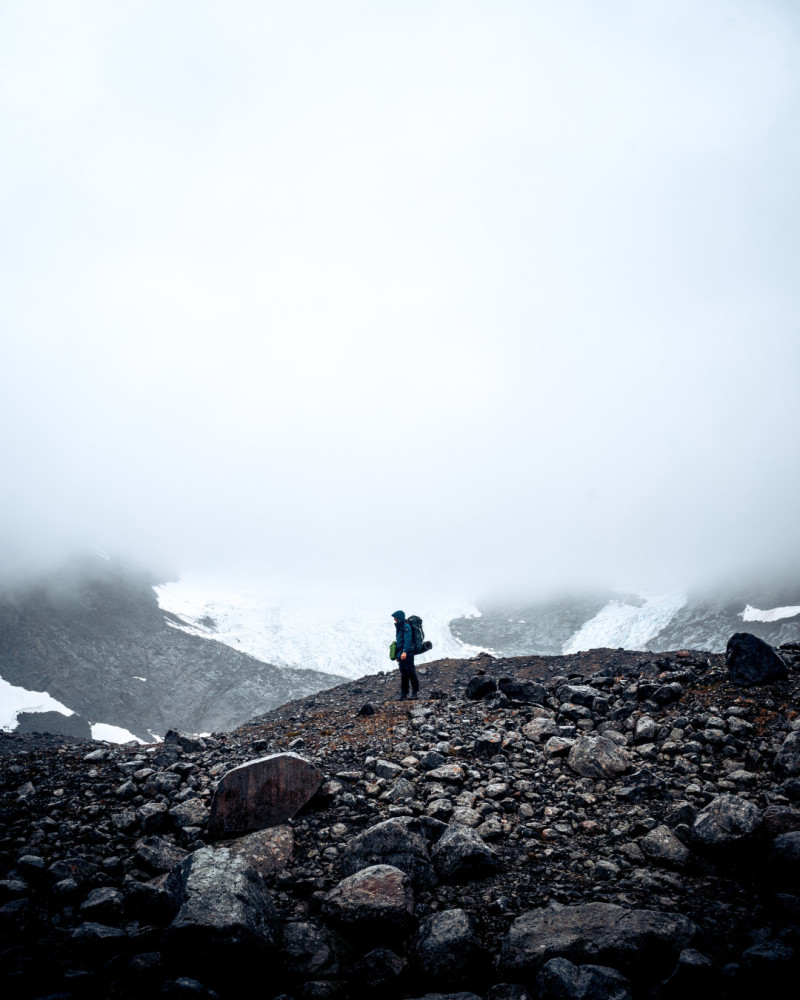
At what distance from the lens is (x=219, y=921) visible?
3.40m

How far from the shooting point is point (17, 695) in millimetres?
67812

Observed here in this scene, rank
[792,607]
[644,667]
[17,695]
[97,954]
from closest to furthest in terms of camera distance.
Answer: [97,954], [644,667], [17,695], [792,607]

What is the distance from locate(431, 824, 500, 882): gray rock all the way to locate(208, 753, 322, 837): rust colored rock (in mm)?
1694

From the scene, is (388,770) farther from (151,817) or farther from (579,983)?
(579,983)

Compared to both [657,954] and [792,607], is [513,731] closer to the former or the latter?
[657,954]

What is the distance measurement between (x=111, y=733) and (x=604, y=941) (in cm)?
7594

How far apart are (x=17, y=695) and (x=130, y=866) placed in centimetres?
8235

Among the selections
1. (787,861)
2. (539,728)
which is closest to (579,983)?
(787,861)

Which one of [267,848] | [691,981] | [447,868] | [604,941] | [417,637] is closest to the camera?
[691,981]

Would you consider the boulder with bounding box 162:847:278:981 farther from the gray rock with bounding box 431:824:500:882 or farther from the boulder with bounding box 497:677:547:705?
the boulder with bounding box 497:677:547:705

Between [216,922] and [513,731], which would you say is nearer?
[216,922]

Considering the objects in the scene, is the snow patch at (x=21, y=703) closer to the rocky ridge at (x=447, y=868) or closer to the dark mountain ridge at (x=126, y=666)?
the dark mountain ridge at (x=126, y=666)

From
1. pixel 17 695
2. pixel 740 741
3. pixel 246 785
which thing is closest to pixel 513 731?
pixel 740 741

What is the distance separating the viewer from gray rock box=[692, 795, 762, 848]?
436cm
